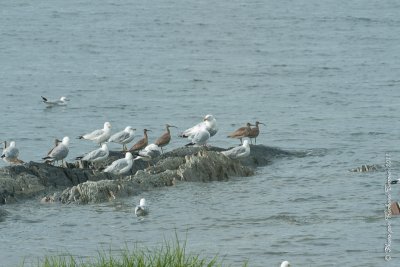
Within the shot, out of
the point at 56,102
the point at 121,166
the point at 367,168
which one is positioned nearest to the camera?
the point at 121,166

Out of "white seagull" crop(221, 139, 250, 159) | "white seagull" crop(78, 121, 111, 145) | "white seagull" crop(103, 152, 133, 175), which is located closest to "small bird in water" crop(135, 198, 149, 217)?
"white seagull" crop(103, 152, 133, 175)

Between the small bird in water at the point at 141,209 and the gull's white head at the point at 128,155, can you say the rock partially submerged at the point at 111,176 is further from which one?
the small bird in water at the point at 141,209

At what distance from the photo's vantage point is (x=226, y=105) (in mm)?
33438

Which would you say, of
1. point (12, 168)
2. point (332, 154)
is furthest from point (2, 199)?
point (332, 154)

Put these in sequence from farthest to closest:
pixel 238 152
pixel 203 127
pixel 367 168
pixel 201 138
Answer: pixel 203 127, pixel 201 138, pixel 367 168, pixel 238 152

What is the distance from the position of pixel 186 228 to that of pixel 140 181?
276 cm

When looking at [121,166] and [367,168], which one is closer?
[121,166]

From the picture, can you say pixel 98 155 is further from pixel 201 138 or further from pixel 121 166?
pixel 201 138

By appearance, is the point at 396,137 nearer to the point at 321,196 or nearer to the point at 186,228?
the point at 321,196

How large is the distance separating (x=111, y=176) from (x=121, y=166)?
260mm

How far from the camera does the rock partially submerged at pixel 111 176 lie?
62.2 ft

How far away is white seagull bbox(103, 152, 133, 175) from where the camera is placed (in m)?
20.3

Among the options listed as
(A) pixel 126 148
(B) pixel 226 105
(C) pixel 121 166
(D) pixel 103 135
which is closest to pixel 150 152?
(C) pixel 121 166

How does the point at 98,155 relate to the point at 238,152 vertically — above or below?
above
